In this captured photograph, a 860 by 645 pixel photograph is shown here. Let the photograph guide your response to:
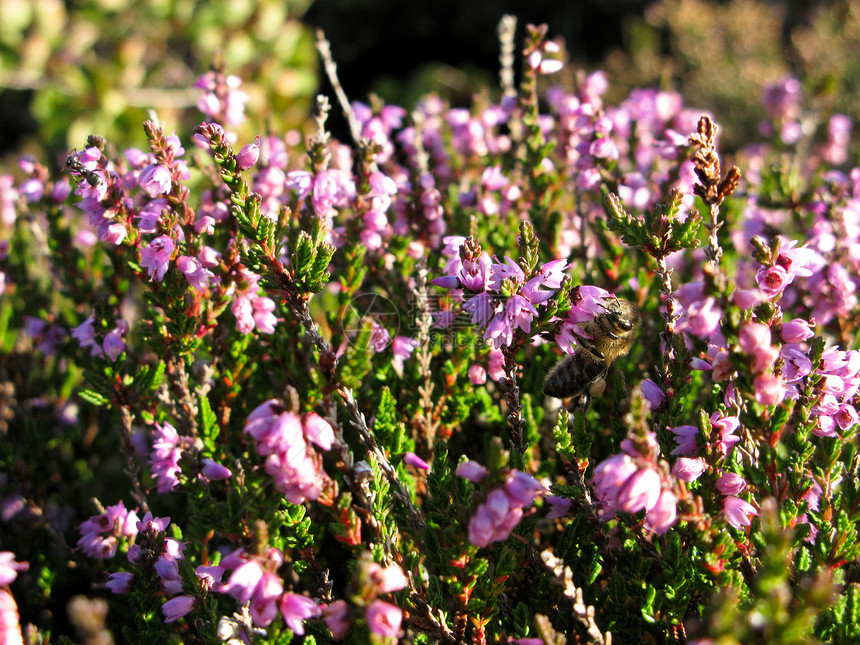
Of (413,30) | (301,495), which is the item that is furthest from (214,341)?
(413,30)

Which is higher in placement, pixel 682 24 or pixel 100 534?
pixel 682 24

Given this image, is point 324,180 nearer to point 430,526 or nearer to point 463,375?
point 463,375

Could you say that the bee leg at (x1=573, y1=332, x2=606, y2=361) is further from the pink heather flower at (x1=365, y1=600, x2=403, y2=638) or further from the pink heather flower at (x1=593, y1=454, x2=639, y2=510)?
the pink heather flower at (x1=365, y1=600, x2=403, y2=638)

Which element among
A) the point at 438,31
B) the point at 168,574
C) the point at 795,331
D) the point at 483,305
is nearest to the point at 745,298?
the point at 795,331

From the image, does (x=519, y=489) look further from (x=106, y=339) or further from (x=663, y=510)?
(x=106, y=339)

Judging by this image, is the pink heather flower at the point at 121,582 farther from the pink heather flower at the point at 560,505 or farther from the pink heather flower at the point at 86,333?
the pink heather flower at the point at 560,505
